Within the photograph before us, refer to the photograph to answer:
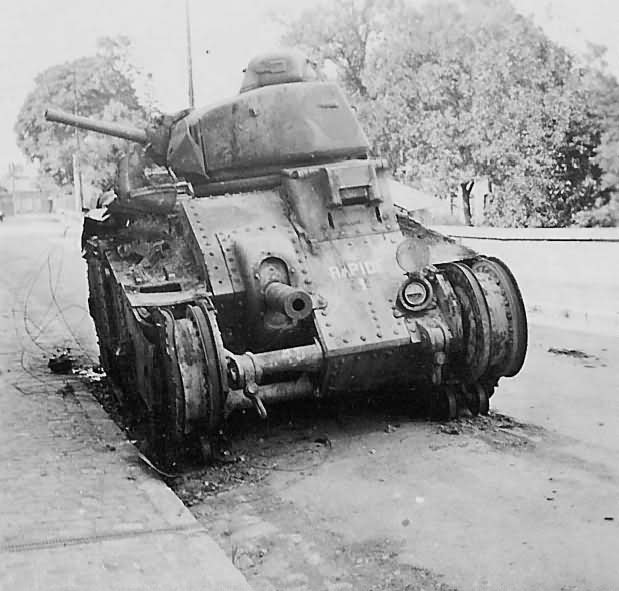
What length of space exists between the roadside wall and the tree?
6.00 m

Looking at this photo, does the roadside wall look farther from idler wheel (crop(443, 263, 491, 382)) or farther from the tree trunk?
idler wheel (crop(443, 263, 491, 382))

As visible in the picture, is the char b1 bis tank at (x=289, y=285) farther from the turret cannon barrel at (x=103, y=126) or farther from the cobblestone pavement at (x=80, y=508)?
the turret cannon barrel at (x=103, y=126)

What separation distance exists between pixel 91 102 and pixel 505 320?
462 inches

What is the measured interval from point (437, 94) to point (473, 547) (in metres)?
13.9

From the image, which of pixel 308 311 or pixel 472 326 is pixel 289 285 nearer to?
pixel 308 311

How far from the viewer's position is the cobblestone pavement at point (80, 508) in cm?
411

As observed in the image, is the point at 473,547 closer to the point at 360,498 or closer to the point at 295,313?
the point at 360,498

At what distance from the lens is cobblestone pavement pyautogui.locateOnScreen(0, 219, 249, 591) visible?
4113mm

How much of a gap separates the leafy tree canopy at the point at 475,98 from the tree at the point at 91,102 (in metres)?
2.91

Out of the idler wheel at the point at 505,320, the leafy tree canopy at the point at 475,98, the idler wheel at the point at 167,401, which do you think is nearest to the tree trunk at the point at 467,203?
the leafy tree canopy at the point at 475,98

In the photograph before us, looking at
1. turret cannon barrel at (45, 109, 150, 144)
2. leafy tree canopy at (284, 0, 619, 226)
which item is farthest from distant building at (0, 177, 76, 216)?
turret cannon barrel at (45, 109, 150, 144)

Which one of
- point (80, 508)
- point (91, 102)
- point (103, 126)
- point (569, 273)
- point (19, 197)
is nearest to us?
point (80, 508)

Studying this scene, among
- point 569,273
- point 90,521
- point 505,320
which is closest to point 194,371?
point 90,521

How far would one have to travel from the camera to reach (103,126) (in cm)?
897
